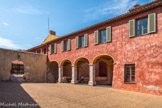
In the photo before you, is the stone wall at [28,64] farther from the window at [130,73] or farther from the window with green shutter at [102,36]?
the window at [130,73]

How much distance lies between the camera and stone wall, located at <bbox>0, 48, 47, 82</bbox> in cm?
1684

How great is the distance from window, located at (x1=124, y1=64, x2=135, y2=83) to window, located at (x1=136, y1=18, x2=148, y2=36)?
2.91 m

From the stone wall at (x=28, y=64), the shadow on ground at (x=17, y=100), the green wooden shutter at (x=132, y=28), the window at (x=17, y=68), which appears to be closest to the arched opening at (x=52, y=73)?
the stone wall at (x=28, y=64)

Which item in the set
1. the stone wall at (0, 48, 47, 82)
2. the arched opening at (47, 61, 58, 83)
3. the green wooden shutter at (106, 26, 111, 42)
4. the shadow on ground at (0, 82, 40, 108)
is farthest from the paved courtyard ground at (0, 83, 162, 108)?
the arched opening at (47, 61, 58, 83)

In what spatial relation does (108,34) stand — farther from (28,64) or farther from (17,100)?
(28,64)

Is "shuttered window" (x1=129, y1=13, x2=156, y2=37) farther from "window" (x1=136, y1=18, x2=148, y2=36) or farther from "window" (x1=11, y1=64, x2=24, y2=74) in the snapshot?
"window" (x1=11, y1=64, x2=24, y2=74)

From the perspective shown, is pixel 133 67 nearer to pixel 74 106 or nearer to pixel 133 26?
pixel 133 26

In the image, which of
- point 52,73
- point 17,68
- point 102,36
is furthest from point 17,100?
point 17,68

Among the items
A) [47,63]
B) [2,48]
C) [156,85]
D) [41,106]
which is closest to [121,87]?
[156,85]

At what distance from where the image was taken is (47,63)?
70.6ft

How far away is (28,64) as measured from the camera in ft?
63.0

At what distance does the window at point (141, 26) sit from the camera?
10.3 meters

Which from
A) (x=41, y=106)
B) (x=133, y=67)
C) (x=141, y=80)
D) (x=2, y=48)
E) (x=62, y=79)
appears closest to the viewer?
(x=41, y=106)

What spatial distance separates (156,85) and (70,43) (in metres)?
11.5
